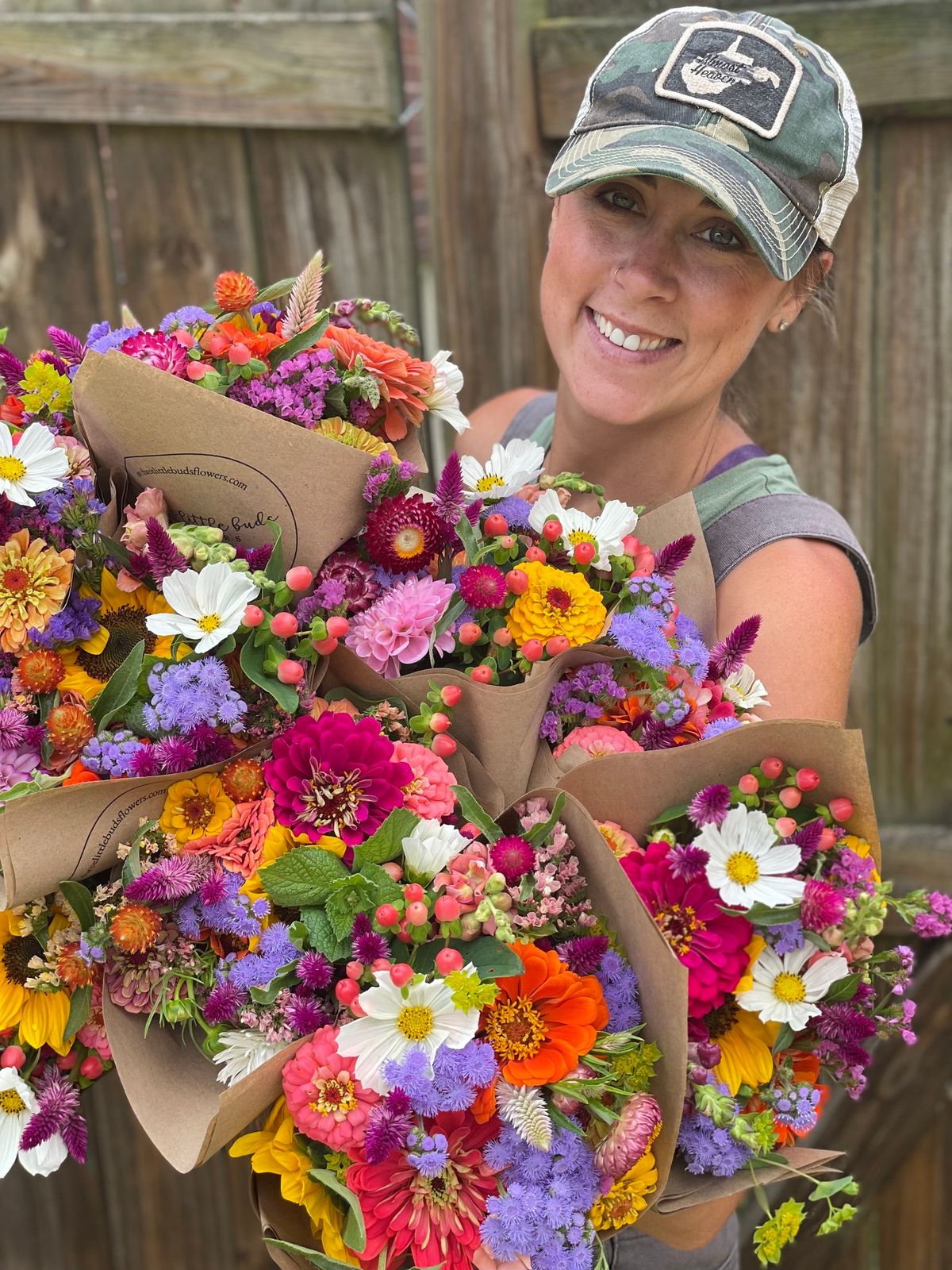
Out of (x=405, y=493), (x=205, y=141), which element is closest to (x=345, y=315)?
(x=405, y=493)

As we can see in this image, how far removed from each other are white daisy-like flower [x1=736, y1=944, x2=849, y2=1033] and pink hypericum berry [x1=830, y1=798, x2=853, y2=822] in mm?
102

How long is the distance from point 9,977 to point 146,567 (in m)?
0.36

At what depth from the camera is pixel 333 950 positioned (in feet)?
2.67

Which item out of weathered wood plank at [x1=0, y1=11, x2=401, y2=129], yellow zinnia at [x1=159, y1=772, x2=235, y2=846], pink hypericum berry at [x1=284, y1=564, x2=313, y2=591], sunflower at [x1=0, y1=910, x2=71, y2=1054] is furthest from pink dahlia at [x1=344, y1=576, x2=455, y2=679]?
weathered wood plank at [x1=0, y1=11, x2=401, y2=129]

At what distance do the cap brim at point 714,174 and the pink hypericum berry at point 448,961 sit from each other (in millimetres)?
725

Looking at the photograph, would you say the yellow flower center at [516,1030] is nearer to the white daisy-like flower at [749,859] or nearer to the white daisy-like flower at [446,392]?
the white daisy-like flower at [749,859]

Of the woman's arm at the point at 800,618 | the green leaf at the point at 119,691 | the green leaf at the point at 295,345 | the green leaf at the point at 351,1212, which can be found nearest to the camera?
the green leaf at the point at 351,1212

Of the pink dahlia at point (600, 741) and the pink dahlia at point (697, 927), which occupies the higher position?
the pink dahlia at point (600, 741)

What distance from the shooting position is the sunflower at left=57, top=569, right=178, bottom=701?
0.91 m

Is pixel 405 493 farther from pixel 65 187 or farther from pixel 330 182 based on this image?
pixel 65 187

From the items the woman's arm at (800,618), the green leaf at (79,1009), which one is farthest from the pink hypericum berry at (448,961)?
the woman's arm at (800,618)

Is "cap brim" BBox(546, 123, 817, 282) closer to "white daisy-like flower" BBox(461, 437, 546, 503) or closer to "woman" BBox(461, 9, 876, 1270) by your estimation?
"woman" BBox(461, 9, 876, 1270)

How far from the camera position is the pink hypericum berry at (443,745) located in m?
0.88

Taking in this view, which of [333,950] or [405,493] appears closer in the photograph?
[333,950]
